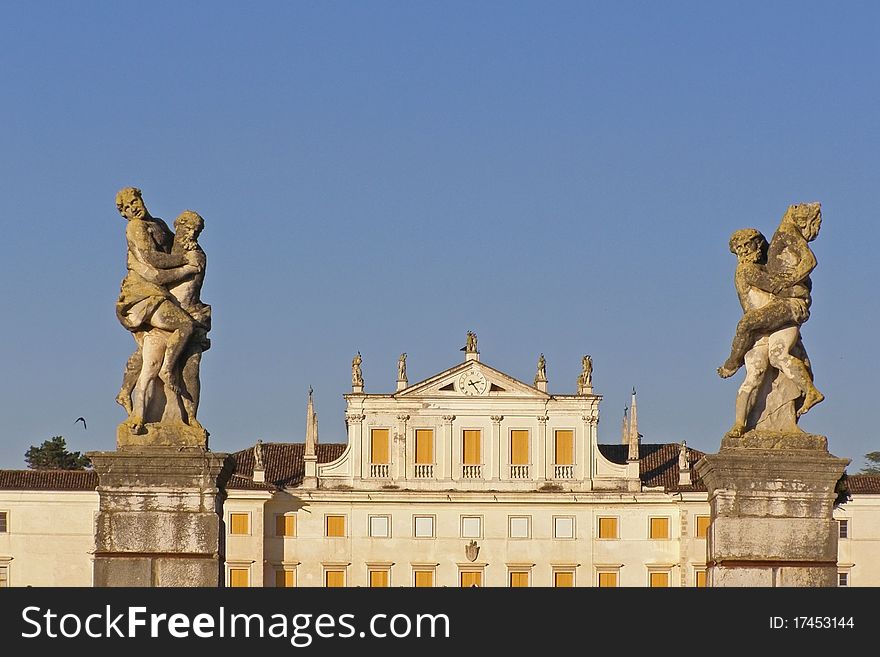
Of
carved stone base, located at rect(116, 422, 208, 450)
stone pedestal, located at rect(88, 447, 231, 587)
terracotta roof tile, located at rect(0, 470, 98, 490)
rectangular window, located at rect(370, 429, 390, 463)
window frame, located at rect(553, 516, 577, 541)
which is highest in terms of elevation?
rectangular window, located at rect(370, 429, 390, 463)

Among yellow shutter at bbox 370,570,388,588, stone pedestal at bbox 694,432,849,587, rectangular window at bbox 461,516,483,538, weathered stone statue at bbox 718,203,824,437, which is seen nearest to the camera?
stone pedestal at bbox 694,432,849,587

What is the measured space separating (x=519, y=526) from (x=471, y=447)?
4918 millimetres

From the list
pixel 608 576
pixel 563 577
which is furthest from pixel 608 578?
pixel 563 577

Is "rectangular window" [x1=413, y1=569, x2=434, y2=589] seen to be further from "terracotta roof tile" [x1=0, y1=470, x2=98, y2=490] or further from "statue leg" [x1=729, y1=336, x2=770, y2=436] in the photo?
"statue leg" [x1=729, y1=336, x2=770, y2=436]

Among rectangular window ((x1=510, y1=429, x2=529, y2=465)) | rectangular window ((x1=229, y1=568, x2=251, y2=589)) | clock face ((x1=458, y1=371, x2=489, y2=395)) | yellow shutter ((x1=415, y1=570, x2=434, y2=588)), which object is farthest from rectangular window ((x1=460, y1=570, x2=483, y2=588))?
rectangular window ((x1=229, y1=568, x2=251, y2=589))

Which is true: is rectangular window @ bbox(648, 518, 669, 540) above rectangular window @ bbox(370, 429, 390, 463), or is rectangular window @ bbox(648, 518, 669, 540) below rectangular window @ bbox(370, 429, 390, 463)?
below

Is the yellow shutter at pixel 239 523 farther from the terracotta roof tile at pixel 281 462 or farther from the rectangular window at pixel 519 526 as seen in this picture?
the rectangular window at pixel 519 526

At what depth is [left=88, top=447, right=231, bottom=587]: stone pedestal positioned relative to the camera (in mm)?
21047

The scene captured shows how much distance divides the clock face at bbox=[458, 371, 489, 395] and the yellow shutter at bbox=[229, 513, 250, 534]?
526 inches

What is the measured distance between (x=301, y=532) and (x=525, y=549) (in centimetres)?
1193

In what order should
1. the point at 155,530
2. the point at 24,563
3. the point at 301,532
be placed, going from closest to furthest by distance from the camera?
1. the point at 155,530
2. the point at 24,563
3. the point at 301,532
